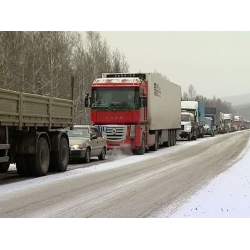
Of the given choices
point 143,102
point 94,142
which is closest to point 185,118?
point 143,102

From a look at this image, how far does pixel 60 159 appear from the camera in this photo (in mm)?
16047

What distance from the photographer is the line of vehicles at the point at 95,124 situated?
1380 cm

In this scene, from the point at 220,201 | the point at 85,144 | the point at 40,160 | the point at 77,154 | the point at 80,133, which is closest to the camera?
the point at 220,201

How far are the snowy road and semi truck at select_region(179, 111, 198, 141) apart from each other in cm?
2454

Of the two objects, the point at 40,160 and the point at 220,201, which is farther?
the point at 40,160

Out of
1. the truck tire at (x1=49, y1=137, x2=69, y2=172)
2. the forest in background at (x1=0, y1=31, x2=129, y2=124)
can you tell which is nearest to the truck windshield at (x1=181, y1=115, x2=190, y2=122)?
the forest in background at (x1=0, y1=31, x2=129, y2=124)

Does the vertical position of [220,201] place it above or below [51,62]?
below

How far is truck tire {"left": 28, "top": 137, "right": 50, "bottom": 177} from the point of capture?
47.3 ft

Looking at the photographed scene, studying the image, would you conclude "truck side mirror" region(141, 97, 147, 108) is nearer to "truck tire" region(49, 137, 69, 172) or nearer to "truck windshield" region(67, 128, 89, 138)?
"truck windshield" region(67, 128, 89, 138)

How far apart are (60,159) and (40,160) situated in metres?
1.48

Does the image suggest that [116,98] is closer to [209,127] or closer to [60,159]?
[60,159]

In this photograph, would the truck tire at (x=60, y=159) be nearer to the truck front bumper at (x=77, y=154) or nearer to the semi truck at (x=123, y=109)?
the truck front bumper at (x=77, y=154)

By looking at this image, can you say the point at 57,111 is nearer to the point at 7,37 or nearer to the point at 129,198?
the point at 129,198
